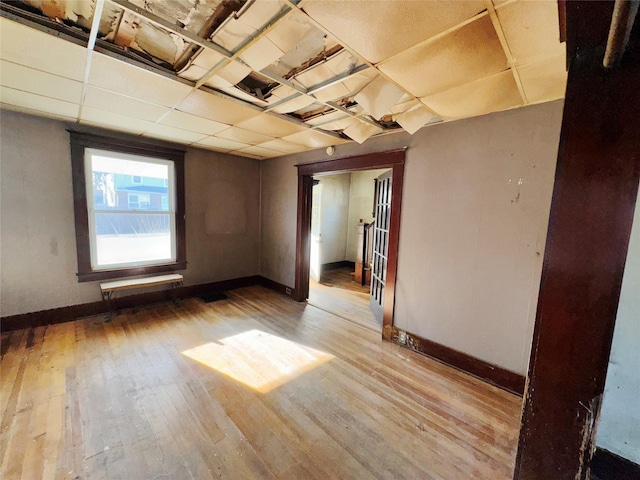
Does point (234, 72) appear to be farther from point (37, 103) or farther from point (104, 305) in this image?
point (104, 305)

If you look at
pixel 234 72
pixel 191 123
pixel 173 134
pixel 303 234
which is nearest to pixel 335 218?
pixel 303 234

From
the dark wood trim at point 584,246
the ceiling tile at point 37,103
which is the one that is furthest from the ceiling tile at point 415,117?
the ceiling tile at point 37,103

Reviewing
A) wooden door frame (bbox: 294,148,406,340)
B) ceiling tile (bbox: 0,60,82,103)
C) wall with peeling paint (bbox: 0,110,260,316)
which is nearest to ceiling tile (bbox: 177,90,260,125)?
ceiling tile (bbox: 0,60,82,103)

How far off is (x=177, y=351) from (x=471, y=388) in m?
2.83

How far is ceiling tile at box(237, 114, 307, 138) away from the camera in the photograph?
2.64 m

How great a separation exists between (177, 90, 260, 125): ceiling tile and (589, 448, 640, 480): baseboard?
10.9 ft

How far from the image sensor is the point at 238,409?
6.14 ft

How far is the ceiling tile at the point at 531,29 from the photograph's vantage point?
43.1 inches

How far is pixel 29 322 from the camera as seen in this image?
296 centimetres

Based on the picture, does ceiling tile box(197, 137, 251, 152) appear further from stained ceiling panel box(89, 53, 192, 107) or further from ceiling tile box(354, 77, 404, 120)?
ceiling tile box(354, 77, 404, 120)

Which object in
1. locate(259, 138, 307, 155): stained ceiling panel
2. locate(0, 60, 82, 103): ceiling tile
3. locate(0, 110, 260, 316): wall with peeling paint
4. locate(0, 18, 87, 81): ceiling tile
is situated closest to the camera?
locate(0, 18, 87, 81): ceiling tile

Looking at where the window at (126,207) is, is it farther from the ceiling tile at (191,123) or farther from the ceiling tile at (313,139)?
the ceiling tile at (313,139)

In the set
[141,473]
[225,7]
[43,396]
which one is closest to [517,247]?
[225,7]

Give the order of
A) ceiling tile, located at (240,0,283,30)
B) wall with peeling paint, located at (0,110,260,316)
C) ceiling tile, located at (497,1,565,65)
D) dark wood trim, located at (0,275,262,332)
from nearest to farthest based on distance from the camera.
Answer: ceiling tile, located at (497,1,565,65), ceiling tile, located at (240,0,283,30), wall with peeling paint, located at (0,110,260,316), dark wood trim, located at (0,275,262,332)
